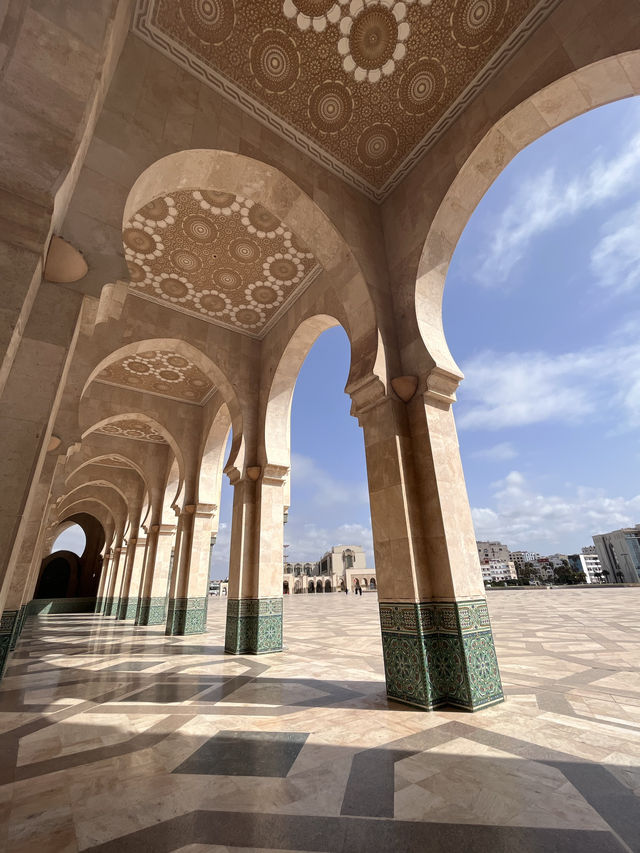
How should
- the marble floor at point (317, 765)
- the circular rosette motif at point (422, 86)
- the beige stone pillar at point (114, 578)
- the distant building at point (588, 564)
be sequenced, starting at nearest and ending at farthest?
the marble floor at point (317, 765) < the circular rosette motif at point (422, 86) < the beige stone pillar at point (114, 578) < the distant building at point (588, 564)

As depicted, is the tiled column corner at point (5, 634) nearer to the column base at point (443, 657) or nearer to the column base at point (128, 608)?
the column base at point (443, 657)

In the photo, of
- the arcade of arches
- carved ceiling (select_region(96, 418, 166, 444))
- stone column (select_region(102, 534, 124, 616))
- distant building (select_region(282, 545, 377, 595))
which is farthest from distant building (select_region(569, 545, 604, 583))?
the arcade of arches

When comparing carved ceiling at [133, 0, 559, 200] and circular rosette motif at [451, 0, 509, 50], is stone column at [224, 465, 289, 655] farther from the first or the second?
circular rosette motif at [451, 0, 509, 50]

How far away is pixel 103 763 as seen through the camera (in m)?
2.30

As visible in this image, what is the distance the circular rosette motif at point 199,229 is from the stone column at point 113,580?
13647 millimetres

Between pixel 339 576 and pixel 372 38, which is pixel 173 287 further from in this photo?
pixel 339 576

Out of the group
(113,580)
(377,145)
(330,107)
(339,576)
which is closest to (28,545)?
(330,107)

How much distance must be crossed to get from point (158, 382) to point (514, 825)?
9200mm

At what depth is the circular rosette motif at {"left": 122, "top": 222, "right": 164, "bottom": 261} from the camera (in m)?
5.51

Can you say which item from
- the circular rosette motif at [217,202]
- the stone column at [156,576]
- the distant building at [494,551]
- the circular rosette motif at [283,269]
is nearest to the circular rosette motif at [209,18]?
the circular rosette motif at [217,202]

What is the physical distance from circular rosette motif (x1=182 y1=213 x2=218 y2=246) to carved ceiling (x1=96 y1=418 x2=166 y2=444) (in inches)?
253

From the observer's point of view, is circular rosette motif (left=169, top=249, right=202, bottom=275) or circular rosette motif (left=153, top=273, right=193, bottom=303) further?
circular rosette motif (left=153, top=273, right=193, bottom=303)

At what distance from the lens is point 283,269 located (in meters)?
6.23

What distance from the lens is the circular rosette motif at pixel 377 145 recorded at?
445cm
